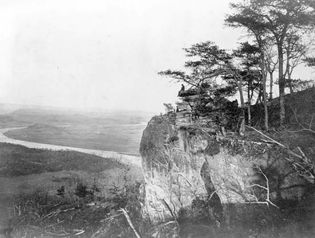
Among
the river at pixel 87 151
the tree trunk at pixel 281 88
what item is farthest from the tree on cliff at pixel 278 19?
the river at pixel 87 151

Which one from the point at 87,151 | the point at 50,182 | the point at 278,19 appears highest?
the point at 278,19

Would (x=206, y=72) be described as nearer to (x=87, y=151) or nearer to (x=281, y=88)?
(x=281, y=88)

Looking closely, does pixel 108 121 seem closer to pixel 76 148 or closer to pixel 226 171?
pixel 76 148

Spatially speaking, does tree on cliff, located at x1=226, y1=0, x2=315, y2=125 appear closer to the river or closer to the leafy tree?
the leafy tree

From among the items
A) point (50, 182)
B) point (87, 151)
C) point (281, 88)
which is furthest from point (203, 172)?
point (87, 151)

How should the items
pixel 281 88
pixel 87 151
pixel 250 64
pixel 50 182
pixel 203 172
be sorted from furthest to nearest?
pixel 87 151, pixel 50 182, pixel 250 64, pixel 281 88, pixel 203 172

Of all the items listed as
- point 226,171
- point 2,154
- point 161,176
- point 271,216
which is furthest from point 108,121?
point 271,216
